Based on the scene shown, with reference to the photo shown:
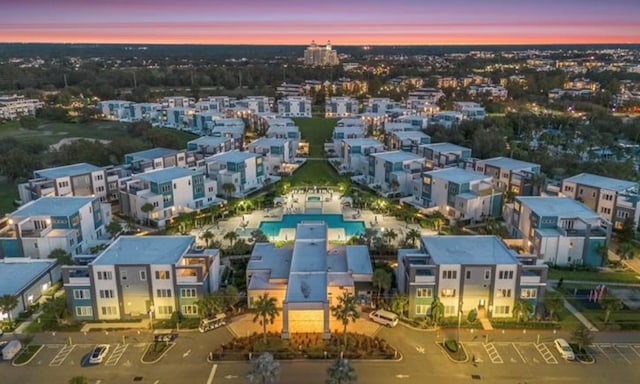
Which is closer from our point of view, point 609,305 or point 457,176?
point 609,305

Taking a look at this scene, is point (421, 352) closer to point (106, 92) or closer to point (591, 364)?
point (591, 364)

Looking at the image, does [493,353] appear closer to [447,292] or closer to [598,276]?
[447,292]

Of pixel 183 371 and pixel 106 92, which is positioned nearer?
pixel 183 371

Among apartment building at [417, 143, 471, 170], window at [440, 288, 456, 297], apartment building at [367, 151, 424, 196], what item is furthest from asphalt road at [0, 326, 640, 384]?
apartment building at [417, 143, 471, 170]

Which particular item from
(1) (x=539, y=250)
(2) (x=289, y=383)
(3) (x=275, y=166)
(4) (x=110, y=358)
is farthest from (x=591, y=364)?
(3) (x=275, y=166)

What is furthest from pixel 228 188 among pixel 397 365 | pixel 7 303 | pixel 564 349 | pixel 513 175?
pixel 564 349
